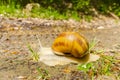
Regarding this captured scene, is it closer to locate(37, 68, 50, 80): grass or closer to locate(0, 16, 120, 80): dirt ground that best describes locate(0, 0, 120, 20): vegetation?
locate(0, 16, 120, 80): dirt ground

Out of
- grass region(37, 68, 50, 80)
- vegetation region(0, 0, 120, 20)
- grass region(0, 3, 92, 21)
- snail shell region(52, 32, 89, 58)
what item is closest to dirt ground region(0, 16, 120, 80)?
grass region(37, 68, 50, 80)

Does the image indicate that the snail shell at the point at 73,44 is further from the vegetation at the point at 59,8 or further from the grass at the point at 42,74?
the vegetation at the point at 59,8

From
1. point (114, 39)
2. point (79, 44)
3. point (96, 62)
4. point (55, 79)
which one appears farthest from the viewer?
point (114, 39)

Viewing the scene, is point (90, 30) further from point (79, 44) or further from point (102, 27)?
point (79, 44)

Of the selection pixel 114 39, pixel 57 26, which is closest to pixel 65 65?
pixel 114 39

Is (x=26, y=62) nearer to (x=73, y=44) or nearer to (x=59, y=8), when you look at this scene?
(x=73, y=44)

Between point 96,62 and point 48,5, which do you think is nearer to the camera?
point 96,62

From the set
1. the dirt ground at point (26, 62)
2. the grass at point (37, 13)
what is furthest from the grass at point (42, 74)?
the grass at point (37, 13)

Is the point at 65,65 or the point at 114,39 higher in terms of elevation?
the point at 65,65
